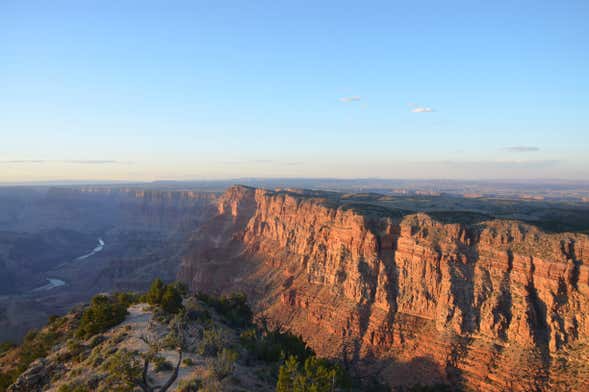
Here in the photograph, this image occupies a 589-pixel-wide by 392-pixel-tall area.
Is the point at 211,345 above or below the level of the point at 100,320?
below

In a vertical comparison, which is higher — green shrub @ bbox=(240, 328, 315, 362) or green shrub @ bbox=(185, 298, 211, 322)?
green shrub @ bbox=(185, 298, 211, 322)

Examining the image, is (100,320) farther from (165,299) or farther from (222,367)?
(222,367)

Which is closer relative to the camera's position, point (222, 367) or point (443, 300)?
point (222, 367)

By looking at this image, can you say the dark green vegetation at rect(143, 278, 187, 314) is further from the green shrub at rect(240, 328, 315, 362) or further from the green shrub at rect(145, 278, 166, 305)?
the green shrub at rect(240, 328, 315, 362)

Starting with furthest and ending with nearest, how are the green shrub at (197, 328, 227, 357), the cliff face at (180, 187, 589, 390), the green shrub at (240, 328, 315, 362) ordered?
the cliff face at (180, 187, 589, 390)
the green shrub at (240, 328, 315, 362)
the green shrub at (197, 328, 227, 357)

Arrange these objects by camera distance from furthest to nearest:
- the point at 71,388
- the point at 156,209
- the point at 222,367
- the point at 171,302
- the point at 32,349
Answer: the point at 156,209 < the point at 171,302 < the point at 32,349 < the point at 222,367 < the point at 71,388

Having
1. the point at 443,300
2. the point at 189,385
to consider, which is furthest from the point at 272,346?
the point at 443,300

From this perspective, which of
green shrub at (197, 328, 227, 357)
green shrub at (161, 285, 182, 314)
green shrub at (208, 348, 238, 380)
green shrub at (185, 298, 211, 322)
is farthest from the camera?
green shrub at (161, 285, 182, 314)

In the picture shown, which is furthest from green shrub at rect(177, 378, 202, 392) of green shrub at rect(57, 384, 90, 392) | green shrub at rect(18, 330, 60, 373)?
green shrub at rect(18, 330, 60, 373)

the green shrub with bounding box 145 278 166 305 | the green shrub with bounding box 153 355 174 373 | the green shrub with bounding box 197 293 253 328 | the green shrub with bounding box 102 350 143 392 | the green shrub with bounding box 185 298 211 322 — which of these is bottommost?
the green shrub with bounding box 197 293 253 328

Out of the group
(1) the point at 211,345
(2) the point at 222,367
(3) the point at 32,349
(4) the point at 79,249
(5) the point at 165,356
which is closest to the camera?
(2) the point at 222,367
